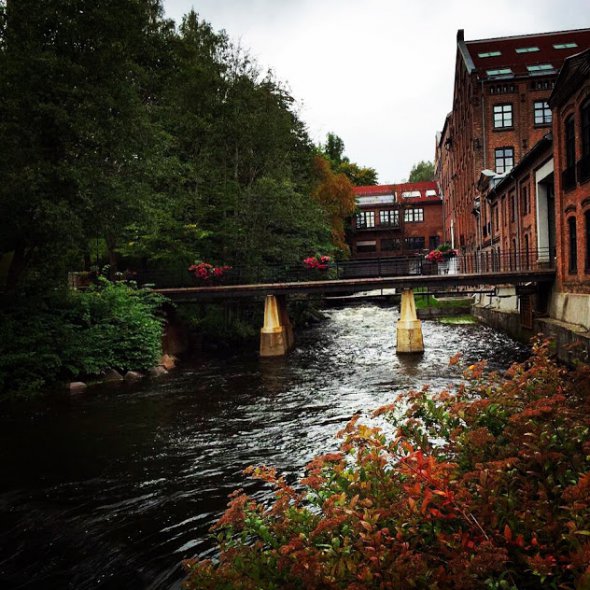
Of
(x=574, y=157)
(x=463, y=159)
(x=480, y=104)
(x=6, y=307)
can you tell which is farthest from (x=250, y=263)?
(x=463, y=159)

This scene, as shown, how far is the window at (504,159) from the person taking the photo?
41750mm

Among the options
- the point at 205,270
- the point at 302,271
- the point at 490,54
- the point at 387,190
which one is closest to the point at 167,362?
the point at 205,270

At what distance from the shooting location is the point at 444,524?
3.26m

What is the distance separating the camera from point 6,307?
50.5 ft

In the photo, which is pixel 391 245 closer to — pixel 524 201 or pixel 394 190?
pixel 394 190

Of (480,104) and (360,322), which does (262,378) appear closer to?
(360,322)

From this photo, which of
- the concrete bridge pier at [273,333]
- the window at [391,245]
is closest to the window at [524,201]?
the concrete bridge pier at [273,333]

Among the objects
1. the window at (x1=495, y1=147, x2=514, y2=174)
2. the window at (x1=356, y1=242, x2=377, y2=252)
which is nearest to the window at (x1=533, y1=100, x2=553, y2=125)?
the window at (x1=495, y1=147, x2=514, y2=174)

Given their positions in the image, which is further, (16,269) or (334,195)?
(334,195)

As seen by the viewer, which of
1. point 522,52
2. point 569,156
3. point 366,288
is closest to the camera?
point 569,156

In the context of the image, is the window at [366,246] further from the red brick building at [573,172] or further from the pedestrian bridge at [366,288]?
the red brick building at [573,172]

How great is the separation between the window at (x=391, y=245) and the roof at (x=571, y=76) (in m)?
50.2

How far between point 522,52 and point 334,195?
21.1 metres

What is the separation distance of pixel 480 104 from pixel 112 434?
135 ft
